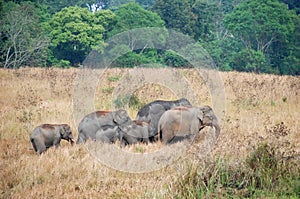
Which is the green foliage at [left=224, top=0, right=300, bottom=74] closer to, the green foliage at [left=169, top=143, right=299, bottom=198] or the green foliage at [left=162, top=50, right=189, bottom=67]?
the green foliage at [left=162, top=50, right=189, bottom=67]

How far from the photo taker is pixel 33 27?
28.5m

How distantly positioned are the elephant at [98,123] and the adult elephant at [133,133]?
152 millimetres

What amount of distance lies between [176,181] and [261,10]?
3305cm

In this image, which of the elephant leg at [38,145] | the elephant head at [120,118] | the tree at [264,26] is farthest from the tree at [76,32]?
the elephant leg at [38,145]

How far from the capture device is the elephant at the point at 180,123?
318 inches

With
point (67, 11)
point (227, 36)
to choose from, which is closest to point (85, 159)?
point (67, 11)

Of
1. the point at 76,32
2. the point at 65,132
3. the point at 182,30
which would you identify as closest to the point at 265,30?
the point at 182,30

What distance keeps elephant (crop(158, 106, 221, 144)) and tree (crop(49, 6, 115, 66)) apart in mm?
22410

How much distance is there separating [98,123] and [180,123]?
1582mm

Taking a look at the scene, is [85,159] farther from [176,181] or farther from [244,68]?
[244,68]

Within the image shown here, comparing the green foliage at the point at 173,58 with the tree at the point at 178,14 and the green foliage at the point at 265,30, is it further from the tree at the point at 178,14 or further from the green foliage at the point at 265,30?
the green foliage at the point at 265,30

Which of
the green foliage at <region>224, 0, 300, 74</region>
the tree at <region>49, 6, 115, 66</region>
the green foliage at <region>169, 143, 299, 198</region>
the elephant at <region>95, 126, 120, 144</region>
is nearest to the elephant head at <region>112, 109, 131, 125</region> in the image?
the elephant at <region>95, 126, 120, 144</region>

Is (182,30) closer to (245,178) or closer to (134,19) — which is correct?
(134,19)

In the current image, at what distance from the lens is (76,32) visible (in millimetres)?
32438
